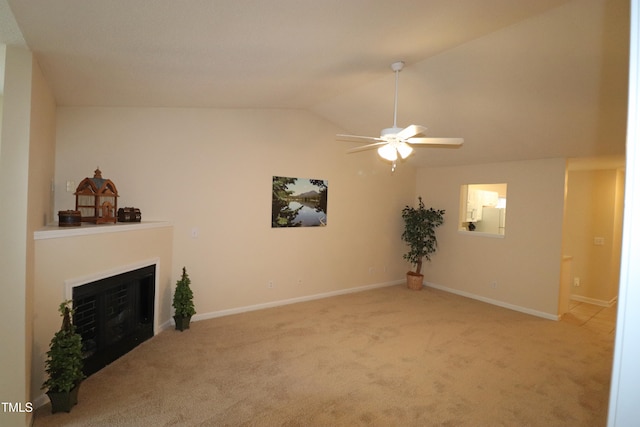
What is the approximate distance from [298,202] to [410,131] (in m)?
2.60

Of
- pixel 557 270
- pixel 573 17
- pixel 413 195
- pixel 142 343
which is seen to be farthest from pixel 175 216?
pixel 557 270

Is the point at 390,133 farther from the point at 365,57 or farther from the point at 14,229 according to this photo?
the point at 14,229

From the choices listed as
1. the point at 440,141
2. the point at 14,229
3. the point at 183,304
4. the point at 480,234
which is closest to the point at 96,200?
the point at 14,229

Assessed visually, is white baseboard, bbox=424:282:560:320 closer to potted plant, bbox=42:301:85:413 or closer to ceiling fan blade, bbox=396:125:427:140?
ceiling fan blade, bbox=396:125:427:140

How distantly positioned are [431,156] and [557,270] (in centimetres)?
269

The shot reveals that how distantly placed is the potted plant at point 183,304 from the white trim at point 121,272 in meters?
0.21

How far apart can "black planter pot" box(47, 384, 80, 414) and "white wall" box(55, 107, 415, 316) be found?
1.79 meters

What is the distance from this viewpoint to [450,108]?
12.6 ft

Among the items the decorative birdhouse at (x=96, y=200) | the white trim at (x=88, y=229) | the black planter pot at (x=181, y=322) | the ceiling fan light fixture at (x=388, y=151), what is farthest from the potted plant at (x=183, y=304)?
the ceiling fan light fixture at (x=388, y=151)

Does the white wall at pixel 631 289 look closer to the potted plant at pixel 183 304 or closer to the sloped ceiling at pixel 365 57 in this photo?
the sloped ceiling at pixel 365 57

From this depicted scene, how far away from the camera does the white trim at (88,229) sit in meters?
2.39

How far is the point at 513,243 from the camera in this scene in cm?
514

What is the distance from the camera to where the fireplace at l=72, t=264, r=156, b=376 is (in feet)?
9.30

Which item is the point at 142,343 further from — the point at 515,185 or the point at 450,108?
the point at 515,185
